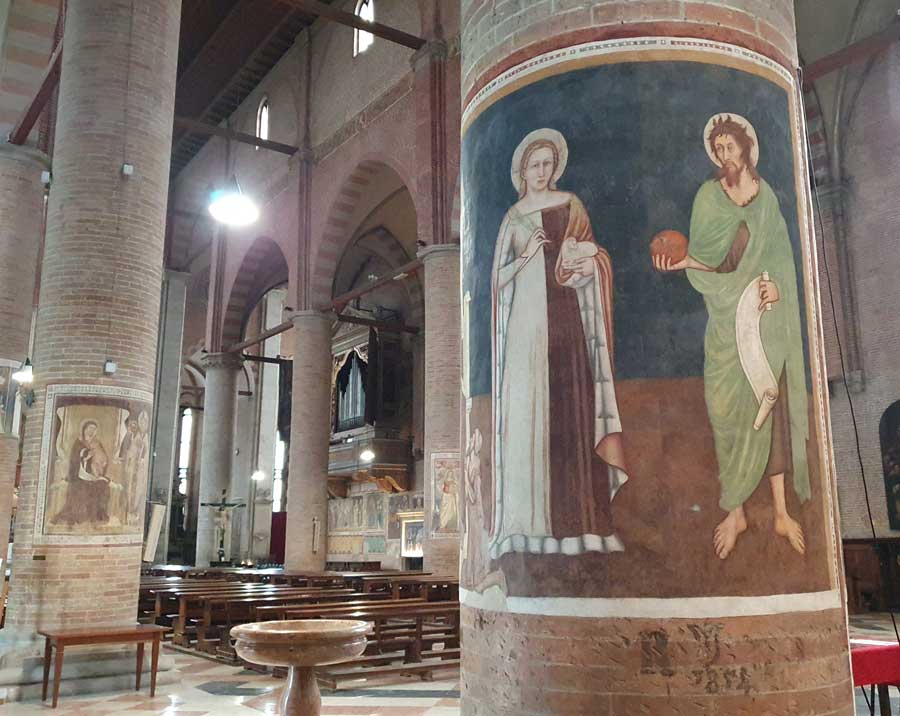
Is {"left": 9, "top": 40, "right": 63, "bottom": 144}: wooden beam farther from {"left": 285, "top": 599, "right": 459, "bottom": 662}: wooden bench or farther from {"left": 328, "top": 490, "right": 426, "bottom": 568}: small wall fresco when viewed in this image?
{"left": 328, "top": 490, "right": 426, "bottom": 568}: small wall fresco

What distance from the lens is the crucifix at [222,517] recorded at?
21344 millimetres

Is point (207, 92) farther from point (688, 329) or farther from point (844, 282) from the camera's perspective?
point (688, 329)

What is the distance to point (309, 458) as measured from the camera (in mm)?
18047

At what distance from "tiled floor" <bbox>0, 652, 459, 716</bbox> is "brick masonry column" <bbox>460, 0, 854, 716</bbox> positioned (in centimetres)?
355

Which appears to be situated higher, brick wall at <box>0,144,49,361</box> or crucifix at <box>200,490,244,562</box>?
brick wall at <box>0,144,49,361</box>

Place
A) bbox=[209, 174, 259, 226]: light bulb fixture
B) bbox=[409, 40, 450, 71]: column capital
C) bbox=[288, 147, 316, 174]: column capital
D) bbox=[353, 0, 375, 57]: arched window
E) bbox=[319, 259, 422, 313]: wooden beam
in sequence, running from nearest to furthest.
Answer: bbox=[209, 174, 259, 226]: light bulb fixture, bbox=[409, 40, 450, 71]: column capital, bbox=[319, 259, 422, 313]: wooden beam, bbox=[353, 0, 375, 57]: arched window, bbox=[288, 147, 316, 174]: column capital

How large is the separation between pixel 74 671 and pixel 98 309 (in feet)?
10.7

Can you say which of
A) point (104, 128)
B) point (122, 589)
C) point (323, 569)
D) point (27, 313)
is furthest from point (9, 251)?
point (323, 569)

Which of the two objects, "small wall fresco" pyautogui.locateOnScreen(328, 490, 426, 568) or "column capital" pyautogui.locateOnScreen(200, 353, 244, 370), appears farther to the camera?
"column capital" pyautogui.locateOnScreen(200, 353, 244, 370)

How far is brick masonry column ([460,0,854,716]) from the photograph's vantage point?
9.59 ft

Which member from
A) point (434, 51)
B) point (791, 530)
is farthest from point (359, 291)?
point (791, 530)

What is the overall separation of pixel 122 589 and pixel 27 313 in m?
6.73

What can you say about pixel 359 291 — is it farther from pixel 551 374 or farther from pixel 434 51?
pixel 551 374

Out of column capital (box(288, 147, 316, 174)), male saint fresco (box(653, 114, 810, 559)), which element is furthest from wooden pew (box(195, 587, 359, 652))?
column capital (box(288, 147, 316, 174))
